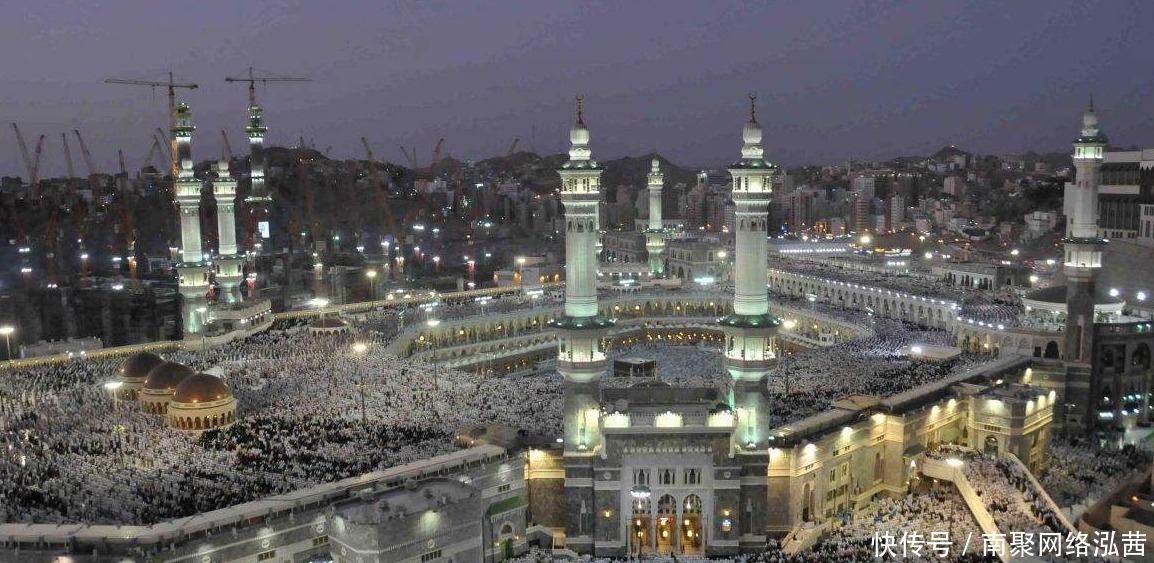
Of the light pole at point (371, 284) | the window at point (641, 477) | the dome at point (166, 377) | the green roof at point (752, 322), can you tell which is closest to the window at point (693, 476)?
the window at point (641, 477)

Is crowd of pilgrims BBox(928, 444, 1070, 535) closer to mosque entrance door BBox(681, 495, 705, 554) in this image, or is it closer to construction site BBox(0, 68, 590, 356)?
mosque entrance door BBox(681, 495, 705, 554)

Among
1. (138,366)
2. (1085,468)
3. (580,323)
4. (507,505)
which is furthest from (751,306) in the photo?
(138,366)

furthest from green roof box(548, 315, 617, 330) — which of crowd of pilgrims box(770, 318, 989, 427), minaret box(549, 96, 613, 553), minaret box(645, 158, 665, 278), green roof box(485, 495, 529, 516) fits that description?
minaret box(645, 158, 665, 278)

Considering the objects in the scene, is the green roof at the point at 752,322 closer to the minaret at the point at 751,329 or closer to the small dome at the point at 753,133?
the minaret at the point at 751,329

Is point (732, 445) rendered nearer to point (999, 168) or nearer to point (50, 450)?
point (50, 450)

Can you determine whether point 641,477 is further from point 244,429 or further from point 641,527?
point 244,429

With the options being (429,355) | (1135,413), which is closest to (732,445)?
(1135,413)
